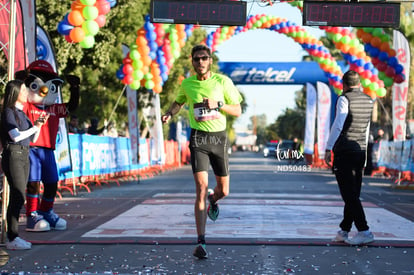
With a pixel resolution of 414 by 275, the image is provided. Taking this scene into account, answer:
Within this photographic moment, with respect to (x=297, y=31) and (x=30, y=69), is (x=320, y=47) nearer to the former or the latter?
(x=297, y=31)

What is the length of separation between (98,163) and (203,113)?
43.8 ft

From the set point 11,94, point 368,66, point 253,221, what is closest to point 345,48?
point 368,66

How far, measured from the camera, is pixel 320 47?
27.6 m

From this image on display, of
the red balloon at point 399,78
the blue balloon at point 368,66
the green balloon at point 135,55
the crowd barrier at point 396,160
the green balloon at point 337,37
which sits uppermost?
the green balloon at point 337,37

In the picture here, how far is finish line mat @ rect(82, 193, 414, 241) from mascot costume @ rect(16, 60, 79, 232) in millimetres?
694

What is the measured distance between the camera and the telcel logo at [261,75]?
133 feet

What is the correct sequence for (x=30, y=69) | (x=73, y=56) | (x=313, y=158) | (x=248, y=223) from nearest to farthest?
(x=30, y=69)
(x=248, y=223)
(x=73, y=56)
(x=313, y=158)

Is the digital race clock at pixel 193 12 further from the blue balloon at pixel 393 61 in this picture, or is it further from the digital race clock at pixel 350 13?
the blue balloon at pixel 393 61

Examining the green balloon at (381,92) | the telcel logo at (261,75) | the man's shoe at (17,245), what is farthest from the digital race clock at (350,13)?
the telcel logo at (261,75)

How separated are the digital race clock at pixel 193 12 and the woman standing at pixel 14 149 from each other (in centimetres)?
499

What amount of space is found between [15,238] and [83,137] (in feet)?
37.0

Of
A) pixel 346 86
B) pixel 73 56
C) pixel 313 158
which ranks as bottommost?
pixel 313 158

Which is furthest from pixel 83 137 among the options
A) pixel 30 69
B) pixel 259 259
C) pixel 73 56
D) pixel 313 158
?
pixel 313 158

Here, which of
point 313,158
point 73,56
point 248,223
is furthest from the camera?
point 313,158
